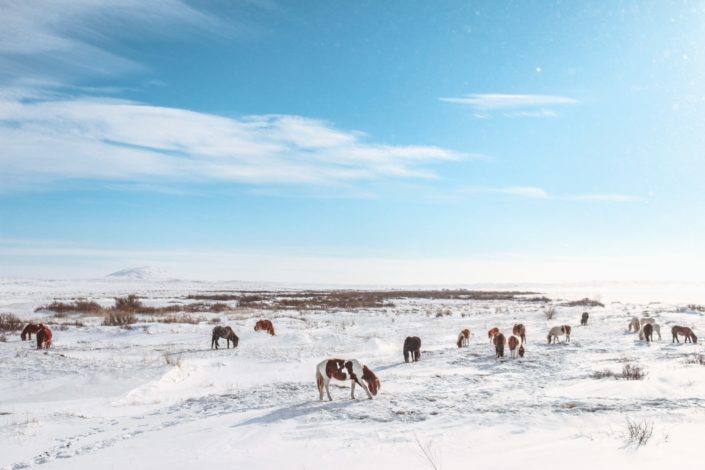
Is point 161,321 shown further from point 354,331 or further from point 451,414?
point 451,414

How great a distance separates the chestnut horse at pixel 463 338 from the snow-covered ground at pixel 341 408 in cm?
90

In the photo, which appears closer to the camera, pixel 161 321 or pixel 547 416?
pixel 547 416

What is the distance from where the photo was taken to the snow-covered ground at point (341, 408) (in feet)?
21.9

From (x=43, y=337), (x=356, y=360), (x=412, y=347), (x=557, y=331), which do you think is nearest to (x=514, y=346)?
(x=412, y=347)

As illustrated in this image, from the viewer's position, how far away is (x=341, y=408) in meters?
9.46

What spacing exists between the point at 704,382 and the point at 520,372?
4347 mm

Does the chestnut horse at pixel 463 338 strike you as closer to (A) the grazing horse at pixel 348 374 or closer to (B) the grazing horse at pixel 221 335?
(B) the grazing horse at pixel 221 335

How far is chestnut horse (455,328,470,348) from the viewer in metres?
20.3

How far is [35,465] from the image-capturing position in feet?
23.4

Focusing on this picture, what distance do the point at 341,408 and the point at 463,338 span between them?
13.1 metres

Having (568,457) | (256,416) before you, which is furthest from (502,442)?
(256,416)

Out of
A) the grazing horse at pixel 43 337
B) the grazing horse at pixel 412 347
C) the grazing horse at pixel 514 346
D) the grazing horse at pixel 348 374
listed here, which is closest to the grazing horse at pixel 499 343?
the grazing horse at pixel 514 346

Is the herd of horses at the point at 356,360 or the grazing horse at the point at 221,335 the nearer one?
the herd of horses at the point at 356,360

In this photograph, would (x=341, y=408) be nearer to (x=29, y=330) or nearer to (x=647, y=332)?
(x=29, y=330)
